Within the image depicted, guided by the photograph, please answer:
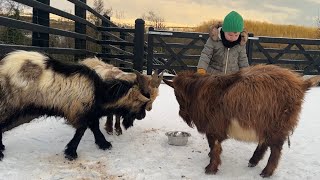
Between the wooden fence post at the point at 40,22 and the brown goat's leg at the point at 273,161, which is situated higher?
the wooden fence post at the point at 40,22

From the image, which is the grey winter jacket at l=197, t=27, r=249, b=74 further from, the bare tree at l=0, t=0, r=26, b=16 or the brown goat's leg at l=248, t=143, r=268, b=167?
the bare tree at l=0, t=0, r=26, b=16

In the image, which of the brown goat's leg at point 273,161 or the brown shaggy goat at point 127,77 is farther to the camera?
the brown shaggy goat at point 127,77

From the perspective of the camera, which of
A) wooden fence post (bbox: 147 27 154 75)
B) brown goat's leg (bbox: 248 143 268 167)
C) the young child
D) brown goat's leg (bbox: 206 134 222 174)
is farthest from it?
wooden fence post (bbox: 147 27 154 75)

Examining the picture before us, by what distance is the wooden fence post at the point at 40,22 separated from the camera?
6101 millimetres

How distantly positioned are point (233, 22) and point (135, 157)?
2.15m

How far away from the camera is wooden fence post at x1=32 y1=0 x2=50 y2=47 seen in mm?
6101

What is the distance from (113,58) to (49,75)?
19.3 ft

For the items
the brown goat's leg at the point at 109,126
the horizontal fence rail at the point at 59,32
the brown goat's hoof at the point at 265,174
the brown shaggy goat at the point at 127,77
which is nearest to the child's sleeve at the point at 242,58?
the brown shaggy goat at the point at 127,77

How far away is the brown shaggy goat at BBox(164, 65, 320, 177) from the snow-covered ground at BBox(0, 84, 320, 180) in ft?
1.16

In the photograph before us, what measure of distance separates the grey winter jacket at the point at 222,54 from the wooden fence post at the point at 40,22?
9.64 ft

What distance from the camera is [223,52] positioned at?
5.04 m

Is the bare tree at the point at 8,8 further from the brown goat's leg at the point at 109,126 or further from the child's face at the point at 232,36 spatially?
the child's face at the point at 232,36

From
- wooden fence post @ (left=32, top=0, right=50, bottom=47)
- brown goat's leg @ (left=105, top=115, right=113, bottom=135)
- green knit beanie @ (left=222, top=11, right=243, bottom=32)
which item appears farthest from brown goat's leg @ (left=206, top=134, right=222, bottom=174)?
wooden fence post @ (left=32, top=0, right=50, bottom=47)

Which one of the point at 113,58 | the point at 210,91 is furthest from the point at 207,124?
the point at 113,58
